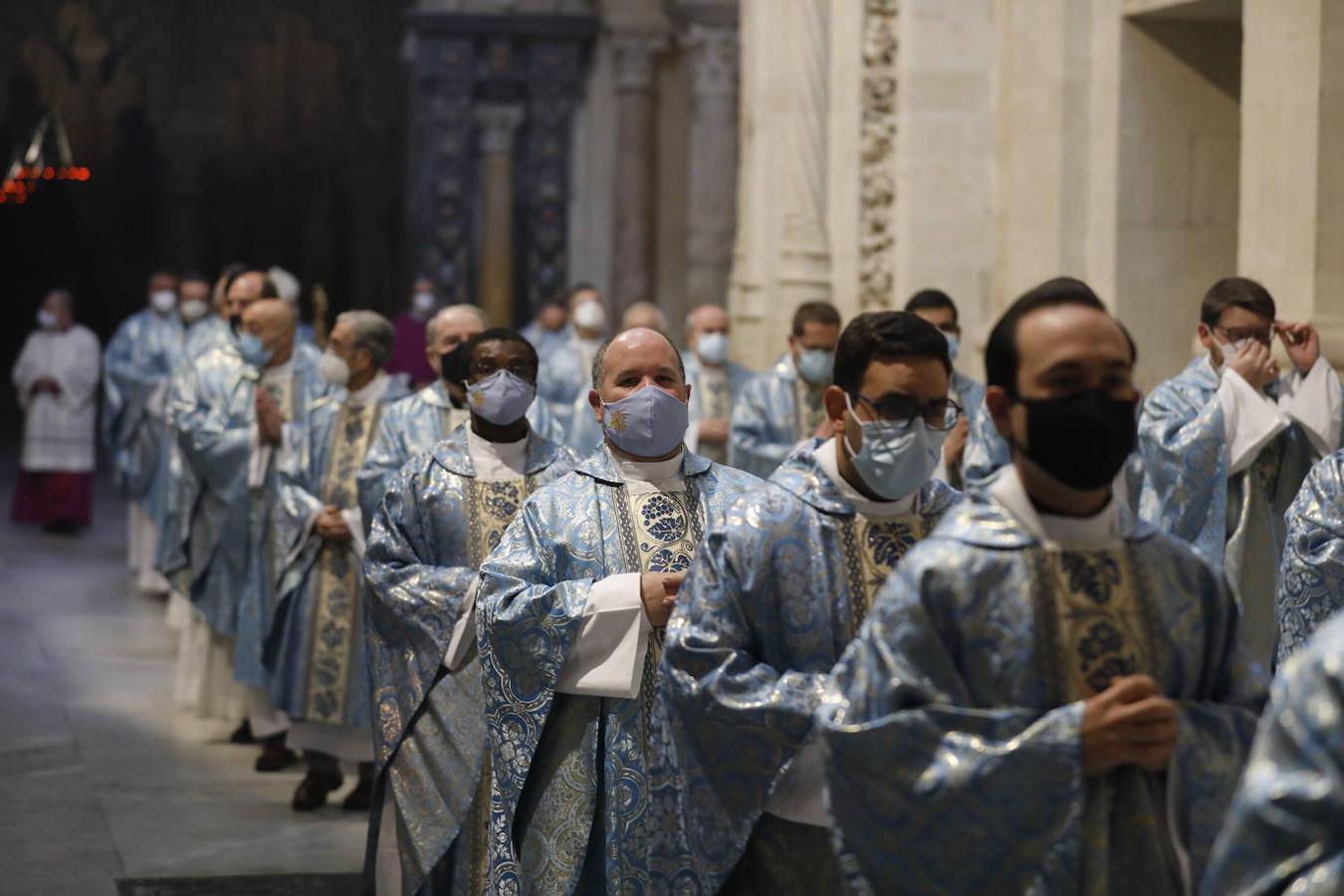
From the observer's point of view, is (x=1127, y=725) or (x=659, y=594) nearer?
(x=1127, y=725)

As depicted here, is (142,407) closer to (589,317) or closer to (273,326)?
(589,317)

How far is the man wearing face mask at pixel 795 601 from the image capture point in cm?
380

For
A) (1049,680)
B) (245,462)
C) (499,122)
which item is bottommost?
(245,462)

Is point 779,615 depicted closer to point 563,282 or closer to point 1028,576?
point 1028,576

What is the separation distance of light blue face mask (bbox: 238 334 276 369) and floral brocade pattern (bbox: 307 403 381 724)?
1.22 meters

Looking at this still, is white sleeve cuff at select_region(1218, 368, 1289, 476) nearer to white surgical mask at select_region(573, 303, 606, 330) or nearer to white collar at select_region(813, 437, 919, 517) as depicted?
white collar at select_region(813, 437, 919, 517)

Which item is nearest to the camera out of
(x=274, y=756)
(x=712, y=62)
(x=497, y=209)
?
(x=274, y=756)

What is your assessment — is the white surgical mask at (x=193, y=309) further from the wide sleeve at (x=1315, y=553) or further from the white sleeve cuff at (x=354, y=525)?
the wide sleeve at (x=1315, y=553)

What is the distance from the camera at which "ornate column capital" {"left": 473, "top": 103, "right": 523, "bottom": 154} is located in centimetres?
2162

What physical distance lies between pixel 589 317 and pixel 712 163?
5.46 m

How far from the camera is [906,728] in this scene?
3.19 m

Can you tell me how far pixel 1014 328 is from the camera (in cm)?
325

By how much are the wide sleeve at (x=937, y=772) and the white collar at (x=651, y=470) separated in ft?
5.26

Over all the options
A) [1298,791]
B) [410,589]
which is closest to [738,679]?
[1298,791]
